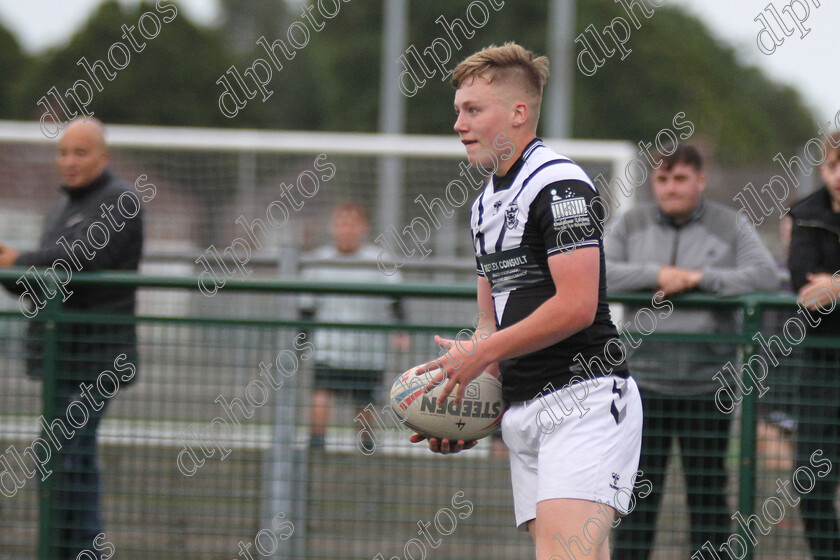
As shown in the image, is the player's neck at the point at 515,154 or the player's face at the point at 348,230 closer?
the player's neck at the point at 515,154

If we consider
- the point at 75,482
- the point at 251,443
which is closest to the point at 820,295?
the point at 251,443

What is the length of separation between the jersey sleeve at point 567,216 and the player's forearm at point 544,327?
7.1 inches

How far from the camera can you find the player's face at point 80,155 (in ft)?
17.0

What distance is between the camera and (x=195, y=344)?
4.62 metres

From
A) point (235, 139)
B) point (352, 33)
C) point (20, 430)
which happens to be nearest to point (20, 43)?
point (352, 33)

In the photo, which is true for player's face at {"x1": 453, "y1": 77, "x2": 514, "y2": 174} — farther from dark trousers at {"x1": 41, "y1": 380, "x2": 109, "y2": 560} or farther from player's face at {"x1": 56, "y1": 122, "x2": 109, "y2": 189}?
player's face at {"x1": 56, "y1": 122, "x2": 109, "y2": 189}

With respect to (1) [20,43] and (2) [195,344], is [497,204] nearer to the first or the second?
(2) [195,344]

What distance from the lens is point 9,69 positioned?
49.6 m

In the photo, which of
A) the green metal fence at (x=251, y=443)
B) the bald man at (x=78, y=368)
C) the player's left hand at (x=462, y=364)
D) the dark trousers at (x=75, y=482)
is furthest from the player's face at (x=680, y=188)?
the dark trousers at (x=75, y=482)

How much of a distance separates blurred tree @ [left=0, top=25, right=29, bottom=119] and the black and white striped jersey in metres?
49.1

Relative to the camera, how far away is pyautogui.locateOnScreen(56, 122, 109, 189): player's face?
5.19 metres

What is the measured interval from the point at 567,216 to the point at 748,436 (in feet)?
6.72

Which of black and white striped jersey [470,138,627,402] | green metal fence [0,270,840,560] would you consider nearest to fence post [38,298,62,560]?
green metal fence [0,270,840,560]

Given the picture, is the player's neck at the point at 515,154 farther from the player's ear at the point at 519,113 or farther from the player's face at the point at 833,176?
the player's face at the point at 833,176
